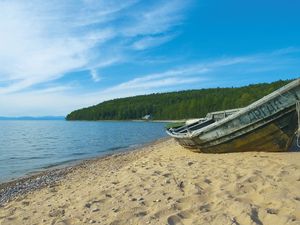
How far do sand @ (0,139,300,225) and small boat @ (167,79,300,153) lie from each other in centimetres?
123

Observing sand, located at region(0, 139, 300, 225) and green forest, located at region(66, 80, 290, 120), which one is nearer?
sand, located at region(0, 139, 300, 225)

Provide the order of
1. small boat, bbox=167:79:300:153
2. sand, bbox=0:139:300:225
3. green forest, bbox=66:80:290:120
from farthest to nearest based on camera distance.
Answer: green forest, bbox=66:80:290:120 → small boat, bbox=167:79:300:153 → sand, bbox=0:139:300:225

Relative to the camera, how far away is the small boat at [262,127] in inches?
438

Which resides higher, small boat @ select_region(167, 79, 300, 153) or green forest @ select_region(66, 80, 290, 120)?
green forest @ select_region(66, 80, 290, 120)

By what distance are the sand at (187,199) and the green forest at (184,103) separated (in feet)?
351

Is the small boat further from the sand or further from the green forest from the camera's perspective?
the green forest

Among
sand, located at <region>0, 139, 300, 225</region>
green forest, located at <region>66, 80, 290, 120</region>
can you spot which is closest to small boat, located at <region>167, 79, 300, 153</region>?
sand, located at <region>0, 139, 300, 225</region>

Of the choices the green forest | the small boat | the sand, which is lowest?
the sand

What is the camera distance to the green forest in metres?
127

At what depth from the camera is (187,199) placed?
23.7ft

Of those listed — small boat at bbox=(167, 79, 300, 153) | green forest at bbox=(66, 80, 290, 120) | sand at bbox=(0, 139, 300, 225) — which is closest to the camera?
sand at bbox=(0, 139, 300, 225)

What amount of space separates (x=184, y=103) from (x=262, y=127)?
13493cm

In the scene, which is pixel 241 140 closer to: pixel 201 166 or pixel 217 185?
pixel 201 166

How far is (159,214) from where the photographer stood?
659 cm
